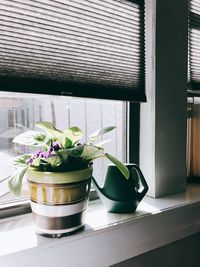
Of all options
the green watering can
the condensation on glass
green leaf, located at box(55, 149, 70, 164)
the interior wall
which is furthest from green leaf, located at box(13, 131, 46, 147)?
the condensation on glass

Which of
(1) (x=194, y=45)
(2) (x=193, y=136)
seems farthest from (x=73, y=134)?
(1) (x=194, y=45)

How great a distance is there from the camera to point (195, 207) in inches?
57.8

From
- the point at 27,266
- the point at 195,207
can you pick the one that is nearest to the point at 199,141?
the point at 195,207

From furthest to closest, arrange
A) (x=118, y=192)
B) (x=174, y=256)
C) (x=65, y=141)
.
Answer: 1. (x=174, y=256)
2. (x=118, y=192)
3. (x=65, y=141)

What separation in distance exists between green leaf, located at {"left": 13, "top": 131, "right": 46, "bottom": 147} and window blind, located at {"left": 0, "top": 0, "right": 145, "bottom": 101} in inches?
7.5

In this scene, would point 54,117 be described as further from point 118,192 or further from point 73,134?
point 118,192

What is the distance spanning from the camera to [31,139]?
3.46ft

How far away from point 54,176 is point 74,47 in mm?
626

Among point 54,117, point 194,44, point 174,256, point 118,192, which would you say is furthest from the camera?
point 194,44

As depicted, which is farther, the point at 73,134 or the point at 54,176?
the point at 73,134

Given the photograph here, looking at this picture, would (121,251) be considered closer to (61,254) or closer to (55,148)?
(61,254)

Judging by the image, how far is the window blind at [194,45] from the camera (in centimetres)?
176

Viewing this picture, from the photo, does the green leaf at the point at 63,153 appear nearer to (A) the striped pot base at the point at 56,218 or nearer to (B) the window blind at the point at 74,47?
(A) the striped pot base at the point at 56,218

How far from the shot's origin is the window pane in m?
1.24
